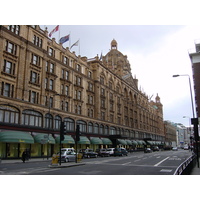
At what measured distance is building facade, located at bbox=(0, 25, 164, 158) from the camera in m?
33.9

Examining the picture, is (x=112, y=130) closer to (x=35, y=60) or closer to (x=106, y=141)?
(x=106, y=141)

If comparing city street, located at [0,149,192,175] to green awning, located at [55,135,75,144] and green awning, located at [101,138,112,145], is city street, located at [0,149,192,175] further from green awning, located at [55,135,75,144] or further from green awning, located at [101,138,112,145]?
green awning, located at [101,138,112,145]

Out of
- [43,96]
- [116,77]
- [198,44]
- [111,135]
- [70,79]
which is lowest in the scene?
[111,135]

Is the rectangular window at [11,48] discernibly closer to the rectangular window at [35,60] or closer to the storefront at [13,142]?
the rectangular window at [35,60]

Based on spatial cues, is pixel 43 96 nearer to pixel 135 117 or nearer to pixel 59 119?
pixel 59 119

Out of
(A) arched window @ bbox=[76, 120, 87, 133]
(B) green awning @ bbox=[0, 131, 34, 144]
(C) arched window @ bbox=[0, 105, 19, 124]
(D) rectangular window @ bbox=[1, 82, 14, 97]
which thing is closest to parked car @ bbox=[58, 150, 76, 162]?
(B) green awning @ bbox=[0, 131, 34, 144]

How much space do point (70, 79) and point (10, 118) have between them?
19.4 m

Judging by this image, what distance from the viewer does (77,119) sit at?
49.1 meters

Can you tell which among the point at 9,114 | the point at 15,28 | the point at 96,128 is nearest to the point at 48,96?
the point at 9,114

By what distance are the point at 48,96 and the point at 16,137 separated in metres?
12.0

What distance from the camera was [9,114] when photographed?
3328 cm

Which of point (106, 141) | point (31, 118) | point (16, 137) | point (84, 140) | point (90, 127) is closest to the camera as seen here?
point (16, 137)

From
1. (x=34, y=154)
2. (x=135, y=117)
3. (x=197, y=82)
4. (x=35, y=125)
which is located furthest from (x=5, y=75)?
(x=135, y=117)

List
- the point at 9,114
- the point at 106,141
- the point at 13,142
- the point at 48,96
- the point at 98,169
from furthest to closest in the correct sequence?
the point at 106,141 → the point at 48,96 → the point at 9,114 → the point at 13,142 → the point at 98,169
